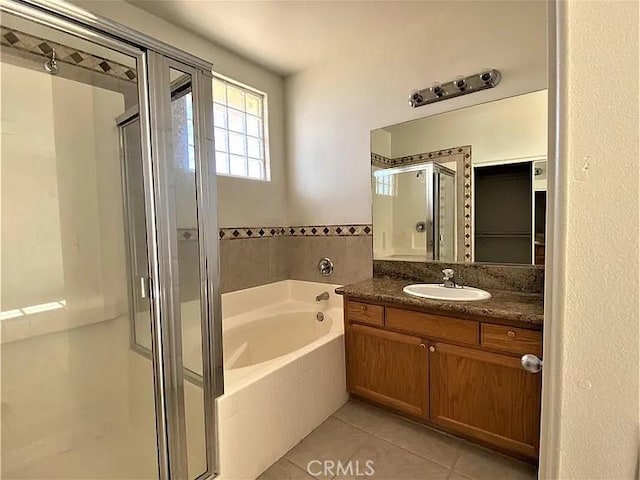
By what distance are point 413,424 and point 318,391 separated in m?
0.60

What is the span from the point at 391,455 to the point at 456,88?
2.20 metres

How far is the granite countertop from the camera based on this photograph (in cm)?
153

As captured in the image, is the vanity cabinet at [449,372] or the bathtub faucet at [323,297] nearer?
the vanity cabinet at [449,372]

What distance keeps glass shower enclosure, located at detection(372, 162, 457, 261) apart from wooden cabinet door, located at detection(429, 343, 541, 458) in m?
0.74

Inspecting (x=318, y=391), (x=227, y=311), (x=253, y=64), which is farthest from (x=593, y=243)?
(x=253, y=64)

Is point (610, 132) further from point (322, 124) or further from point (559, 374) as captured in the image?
point (322, 124)

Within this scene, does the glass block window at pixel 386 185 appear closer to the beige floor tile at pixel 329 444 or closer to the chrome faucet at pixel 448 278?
the chrome faucet at pixel 448 278

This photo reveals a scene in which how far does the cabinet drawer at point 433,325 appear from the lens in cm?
168

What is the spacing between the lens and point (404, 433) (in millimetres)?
1912

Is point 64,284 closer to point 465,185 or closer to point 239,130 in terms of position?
point 239,130

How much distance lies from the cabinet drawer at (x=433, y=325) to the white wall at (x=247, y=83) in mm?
1444

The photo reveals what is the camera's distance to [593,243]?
41cm

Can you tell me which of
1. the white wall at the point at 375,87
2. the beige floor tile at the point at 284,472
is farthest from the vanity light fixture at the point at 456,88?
the beige floor tile at the point at 284,472

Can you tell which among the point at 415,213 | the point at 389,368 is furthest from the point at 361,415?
the point at 415,213
